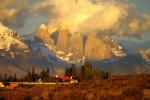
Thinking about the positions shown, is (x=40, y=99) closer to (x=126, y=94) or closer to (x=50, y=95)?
(x=50, y=95)

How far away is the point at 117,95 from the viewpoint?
59.5 meters

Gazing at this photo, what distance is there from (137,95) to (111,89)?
7754 millimetres

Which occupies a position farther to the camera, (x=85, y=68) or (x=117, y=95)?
(x=85, y=68)

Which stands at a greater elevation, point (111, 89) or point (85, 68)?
point (85, 68)

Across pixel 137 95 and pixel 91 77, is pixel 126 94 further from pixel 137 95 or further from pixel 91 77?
pixel 91 77

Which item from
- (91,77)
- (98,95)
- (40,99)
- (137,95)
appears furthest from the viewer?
(91,77)

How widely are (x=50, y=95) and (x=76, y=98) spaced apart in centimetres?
764

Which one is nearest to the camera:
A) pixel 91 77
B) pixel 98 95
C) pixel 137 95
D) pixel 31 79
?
pixel 137 95

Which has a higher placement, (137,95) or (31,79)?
(31,79)

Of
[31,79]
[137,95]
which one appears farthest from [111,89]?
[31,79]

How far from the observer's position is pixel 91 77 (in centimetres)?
17200

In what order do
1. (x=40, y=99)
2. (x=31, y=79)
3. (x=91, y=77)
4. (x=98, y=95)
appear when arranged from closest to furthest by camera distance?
(x=98, y=95)
(x=40, y=99)
(x=91, y=77)
(x=31, y=79)

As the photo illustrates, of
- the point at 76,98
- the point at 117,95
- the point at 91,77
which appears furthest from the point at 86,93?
the point at 91,77

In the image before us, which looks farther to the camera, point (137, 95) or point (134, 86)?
point (134, 86)
